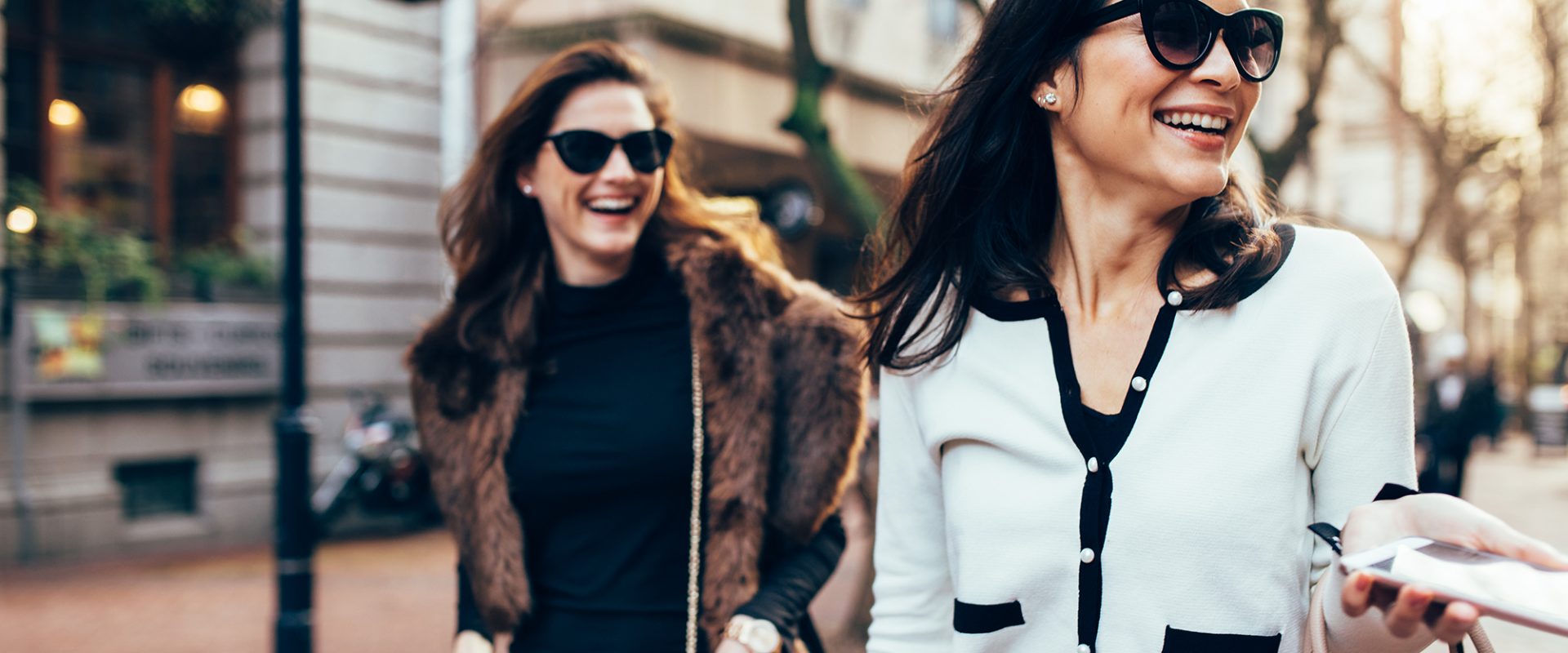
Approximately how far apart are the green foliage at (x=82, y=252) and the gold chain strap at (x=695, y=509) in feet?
28.2

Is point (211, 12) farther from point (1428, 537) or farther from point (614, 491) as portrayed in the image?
point (1428, 537)

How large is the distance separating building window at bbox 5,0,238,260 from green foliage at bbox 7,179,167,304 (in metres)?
0.59

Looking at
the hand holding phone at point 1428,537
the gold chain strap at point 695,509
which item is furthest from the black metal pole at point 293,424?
the hand holding phone at point 1428,537

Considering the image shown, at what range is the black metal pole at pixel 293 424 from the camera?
5.35 m

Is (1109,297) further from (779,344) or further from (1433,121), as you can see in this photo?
(1433,121)

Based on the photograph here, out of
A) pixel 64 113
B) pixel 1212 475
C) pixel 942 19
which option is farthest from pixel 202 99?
pixel 1212 475

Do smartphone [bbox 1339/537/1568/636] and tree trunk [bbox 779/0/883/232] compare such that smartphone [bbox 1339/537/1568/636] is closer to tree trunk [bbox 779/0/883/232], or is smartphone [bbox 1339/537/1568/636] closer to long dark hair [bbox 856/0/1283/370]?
long dark hair [bbox 856/0/1283/370]

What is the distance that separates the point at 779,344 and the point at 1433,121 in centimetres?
1758

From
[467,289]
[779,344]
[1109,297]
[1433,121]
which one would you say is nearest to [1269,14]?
[1109,297]

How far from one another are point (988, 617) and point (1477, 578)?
2.39 feet

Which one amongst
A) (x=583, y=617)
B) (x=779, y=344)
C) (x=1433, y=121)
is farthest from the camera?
(x=1433, y=121)

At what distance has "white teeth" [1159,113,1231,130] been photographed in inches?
72.0

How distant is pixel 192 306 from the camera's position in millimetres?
10570

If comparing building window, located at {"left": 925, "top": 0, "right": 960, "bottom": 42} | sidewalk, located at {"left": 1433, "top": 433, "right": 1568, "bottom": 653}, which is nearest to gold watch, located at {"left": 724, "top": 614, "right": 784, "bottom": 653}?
sidewalk, located at {"left": 1433, "top": 433, "right": 1568, "bottom": 653}
